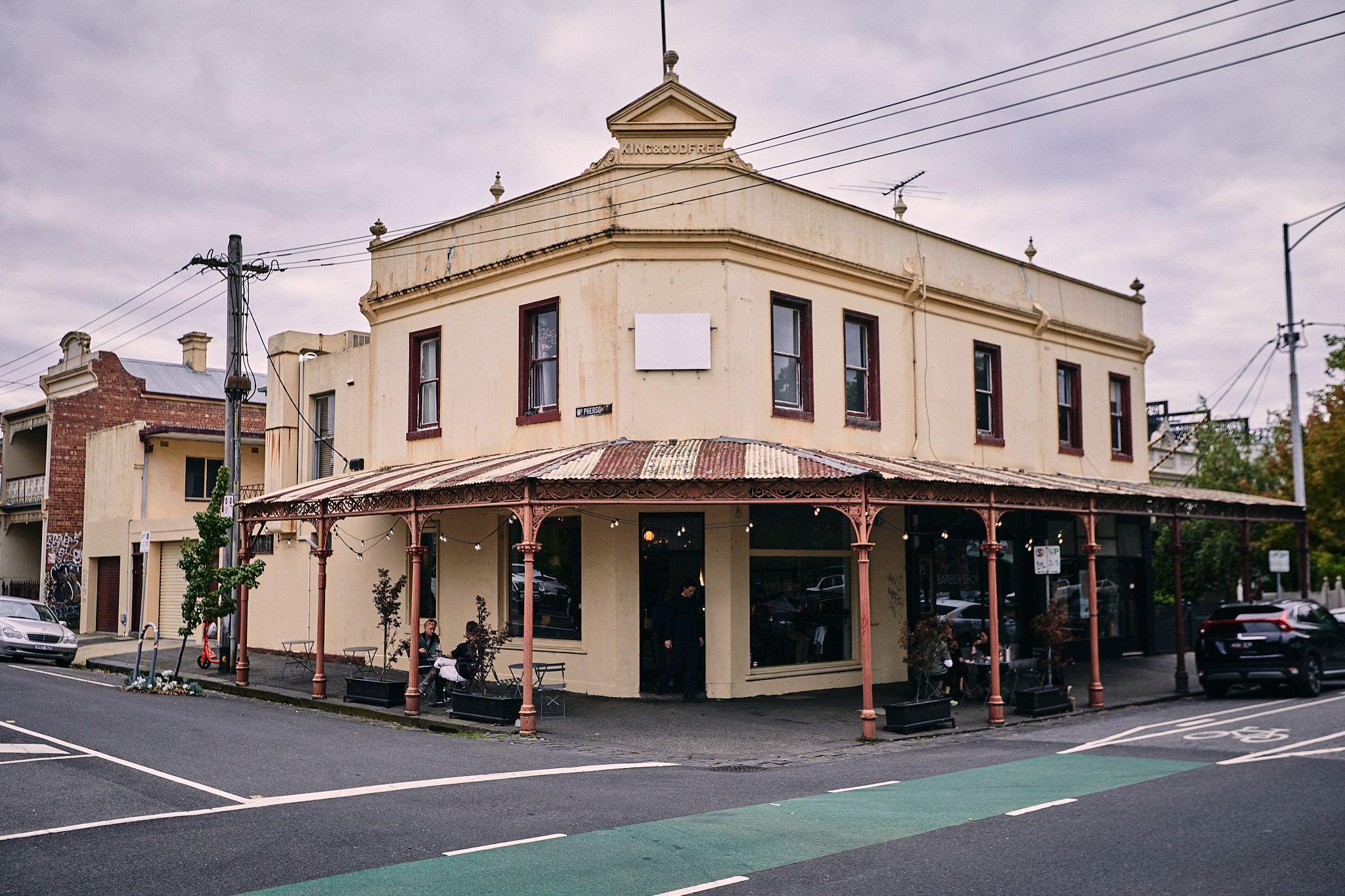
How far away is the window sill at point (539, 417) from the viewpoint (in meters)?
Result: 18.1

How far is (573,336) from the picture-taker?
17.9 metres

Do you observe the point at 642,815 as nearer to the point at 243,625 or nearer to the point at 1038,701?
the point at 1038,701

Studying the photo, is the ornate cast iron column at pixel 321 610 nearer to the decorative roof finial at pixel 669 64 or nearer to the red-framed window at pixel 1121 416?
the decorative roof finial at pixel 669 64

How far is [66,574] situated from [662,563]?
24998 mm

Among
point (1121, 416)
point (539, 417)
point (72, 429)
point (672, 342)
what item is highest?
point (72, 429)

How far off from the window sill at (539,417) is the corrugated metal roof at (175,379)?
2270 cm

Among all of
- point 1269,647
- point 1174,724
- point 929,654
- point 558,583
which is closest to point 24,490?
point 558,583

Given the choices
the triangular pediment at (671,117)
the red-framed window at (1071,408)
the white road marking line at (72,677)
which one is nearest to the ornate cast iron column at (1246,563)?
the red-framed window at (1071,408)

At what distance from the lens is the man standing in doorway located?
656 inches

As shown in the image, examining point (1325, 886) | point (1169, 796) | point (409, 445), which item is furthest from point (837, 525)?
point (1325, 886)

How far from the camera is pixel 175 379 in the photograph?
37812 millimetres

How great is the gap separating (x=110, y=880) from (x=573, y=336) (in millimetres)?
12137

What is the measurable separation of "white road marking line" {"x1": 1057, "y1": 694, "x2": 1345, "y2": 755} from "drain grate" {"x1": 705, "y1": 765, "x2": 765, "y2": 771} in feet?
11.6

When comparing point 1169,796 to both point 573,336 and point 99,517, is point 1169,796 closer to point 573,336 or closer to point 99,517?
point 573,336
